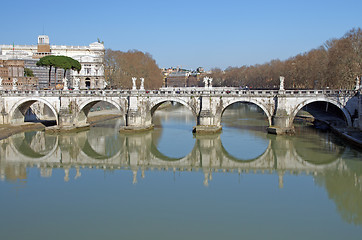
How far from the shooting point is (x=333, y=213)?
16641mm

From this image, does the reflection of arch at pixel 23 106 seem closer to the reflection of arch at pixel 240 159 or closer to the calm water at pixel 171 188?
the calm water at pixel 171 188

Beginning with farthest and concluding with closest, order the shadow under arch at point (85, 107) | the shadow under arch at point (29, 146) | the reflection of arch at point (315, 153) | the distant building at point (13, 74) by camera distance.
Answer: the distant building at point (13, 74), the shadow under arch at point (85, 107), the shadow under arch at point (29, 146), the reflection of arch at point (315, 153)

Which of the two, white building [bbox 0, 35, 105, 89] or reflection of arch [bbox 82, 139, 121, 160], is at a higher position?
white building [bbox 0, 35, 105, 89]

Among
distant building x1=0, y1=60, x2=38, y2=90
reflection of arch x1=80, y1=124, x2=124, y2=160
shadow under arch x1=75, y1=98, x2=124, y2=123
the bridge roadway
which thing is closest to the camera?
reflection of arch x1=80, y1=124, x2=124, y2=160

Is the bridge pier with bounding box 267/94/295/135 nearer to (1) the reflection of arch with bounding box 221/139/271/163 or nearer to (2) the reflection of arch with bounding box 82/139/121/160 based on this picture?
(1) the reflection of arch with bounding box 221/139/271/163

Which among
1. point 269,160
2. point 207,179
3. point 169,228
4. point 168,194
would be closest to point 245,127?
point 269,160

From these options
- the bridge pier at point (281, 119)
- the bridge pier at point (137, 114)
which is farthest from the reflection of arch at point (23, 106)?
the bridge pier at point (281, 119)

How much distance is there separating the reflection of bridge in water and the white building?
122 ft

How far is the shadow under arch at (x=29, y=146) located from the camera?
28.7m

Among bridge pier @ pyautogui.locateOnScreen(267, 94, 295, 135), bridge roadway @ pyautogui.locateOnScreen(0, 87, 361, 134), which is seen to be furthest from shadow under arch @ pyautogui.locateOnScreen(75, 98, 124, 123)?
bridge pier @ pyautogui.locateOnScreen(267, 94, 295, 135)

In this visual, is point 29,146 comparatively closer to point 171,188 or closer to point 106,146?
point 106,146

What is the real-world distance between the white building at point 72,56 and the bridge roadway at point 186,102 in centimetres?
2864

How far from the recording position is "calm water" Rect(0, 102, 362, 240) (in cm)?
1506

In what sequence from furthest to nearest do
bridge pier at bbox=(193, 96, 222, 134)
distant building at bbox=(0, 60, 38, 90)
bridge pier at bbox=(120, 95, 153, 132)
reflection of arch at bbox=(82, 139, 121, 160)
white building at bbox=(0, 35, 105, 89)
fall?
1. white building at bbox=(0, 35, 105, 89)
2. distant building at bbox=(0, 60, 38, 90)
3. bridge pier at bbox=(120, 95, 153, 132)
4. bridge pier at bbox=(193, 96, 222, 134)
5. reflection of arch at bbox=(82, 139, 121, 160)
